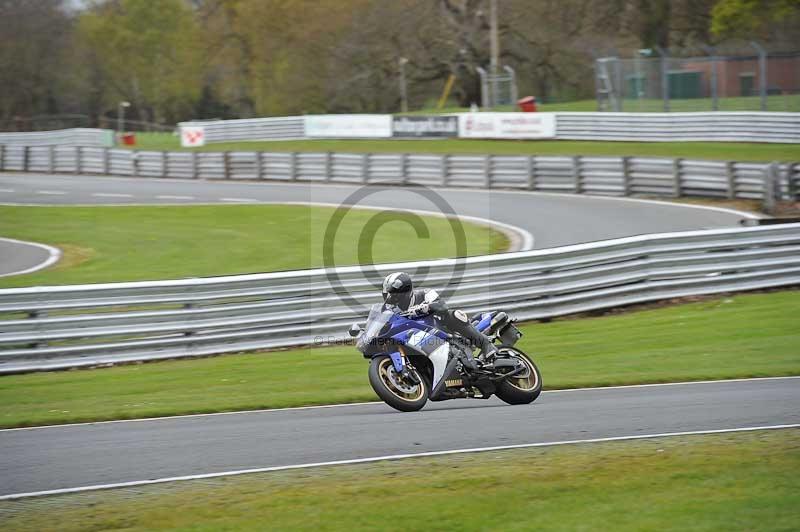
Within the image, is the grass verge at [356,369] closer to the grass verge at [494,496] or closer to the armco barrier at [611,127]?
Result: the grass verge at [494,496]

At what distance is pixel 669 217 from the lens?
947 inches

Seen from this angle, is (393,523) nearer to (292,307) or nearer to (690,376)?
(690,376)

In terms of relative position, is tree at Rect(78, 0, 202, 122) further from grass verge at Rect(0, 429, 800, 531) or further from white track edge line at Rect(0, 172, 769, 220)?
grass verge at Rect(0, 429, 800, 531)

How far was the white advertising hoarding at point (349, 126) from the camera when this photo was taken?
4506 centimetres

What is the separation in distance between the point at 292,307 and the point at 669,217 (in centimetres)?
1212

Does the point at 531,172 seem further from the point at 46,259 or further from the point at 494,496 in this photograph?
the point at 494,496

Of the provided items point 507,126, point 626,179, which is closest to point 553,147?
point 507,126

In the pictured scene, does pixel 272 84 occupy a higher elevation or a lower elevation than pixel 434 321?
higher

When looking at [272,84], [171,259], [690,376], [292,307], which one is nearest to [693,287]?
[690,376]

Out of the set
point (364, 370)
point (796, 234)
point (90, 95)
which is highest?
point (90, 95)

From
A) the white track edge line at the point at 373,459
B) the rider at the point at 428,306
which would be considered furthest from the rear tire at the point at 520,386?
the white track edge line at the point at 373,459

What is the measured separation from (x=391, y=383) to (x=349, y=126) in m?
37.4

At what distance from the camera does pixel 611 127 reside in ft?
128

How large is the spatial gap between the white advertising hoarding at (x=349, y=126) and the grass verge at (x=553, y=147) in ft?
1.49
